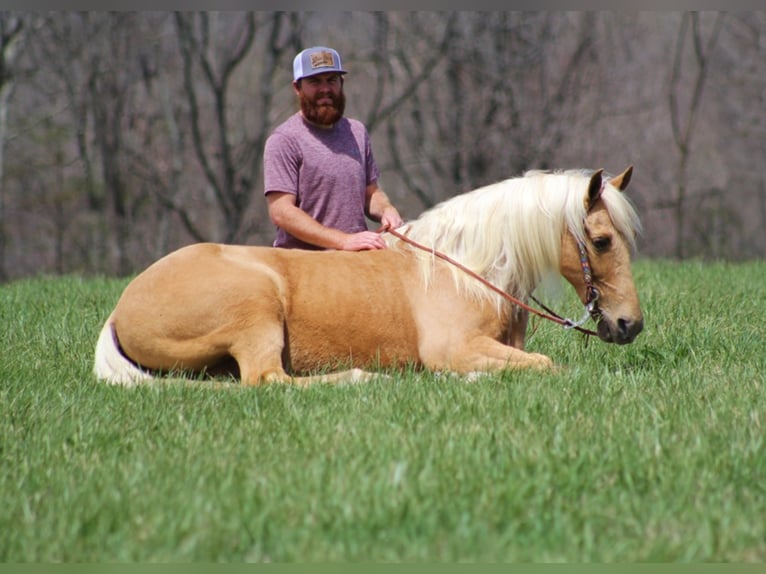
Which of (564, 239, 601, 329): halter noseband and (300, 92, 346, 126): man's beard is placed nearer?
(564, 239, 601, 329): halter noseband

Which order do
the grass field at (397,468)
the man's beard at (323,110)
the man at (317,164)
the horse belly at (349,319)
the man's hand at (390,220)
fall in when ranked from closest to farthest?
1. the grass field at (397,468)
2. the horse belly at (349,319)
3. the man's hand at (390,220)
4. the man at (317,164)
5. the man's beard at (323,110)

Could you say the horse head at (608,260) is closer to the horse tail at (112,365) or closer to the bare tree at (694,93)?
the horse tail at (112,365)

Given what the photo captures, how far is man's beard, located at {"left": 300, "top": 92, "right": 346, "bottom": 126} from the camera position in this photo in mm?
6758

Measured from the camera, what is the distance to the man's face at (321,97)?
6707 mm

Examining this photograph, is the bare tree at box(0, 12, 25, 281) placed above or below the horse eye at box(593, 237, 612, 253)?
above

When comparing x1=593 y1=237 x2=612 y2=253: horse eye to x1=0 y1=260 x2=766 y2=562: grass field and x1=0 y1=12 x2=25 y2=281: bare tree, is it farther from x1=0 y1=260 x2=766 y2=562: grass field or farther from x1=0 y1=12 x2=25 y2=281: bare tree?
x1=0 y1=12 x2=25 y2=281: bare tree

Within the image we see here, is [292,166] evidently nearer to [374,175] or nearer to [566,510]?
[374,175]

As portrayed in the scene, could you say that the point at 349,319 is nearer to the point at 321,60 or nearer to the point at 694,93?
the point at 321,60

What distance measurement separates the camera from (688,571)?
8.73 ft

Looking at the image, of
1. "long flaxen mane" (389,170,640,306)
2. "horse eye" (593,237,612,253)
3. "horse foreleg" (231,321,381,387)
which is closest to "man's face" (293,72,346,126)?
"long flaxen mane" (389,170,640,306)

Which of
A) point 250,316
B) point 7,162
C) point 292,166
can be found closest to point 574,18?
point 7,162

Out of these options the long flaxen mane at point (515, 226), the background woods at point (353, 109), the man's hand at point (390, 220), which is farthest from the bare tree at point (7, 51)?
the long flaxen mane at point (515, 226)

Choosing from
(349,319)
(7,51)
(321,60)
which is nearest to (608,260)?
(349,319)

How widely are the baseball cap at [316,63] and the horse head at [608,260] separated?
230 centimetres
